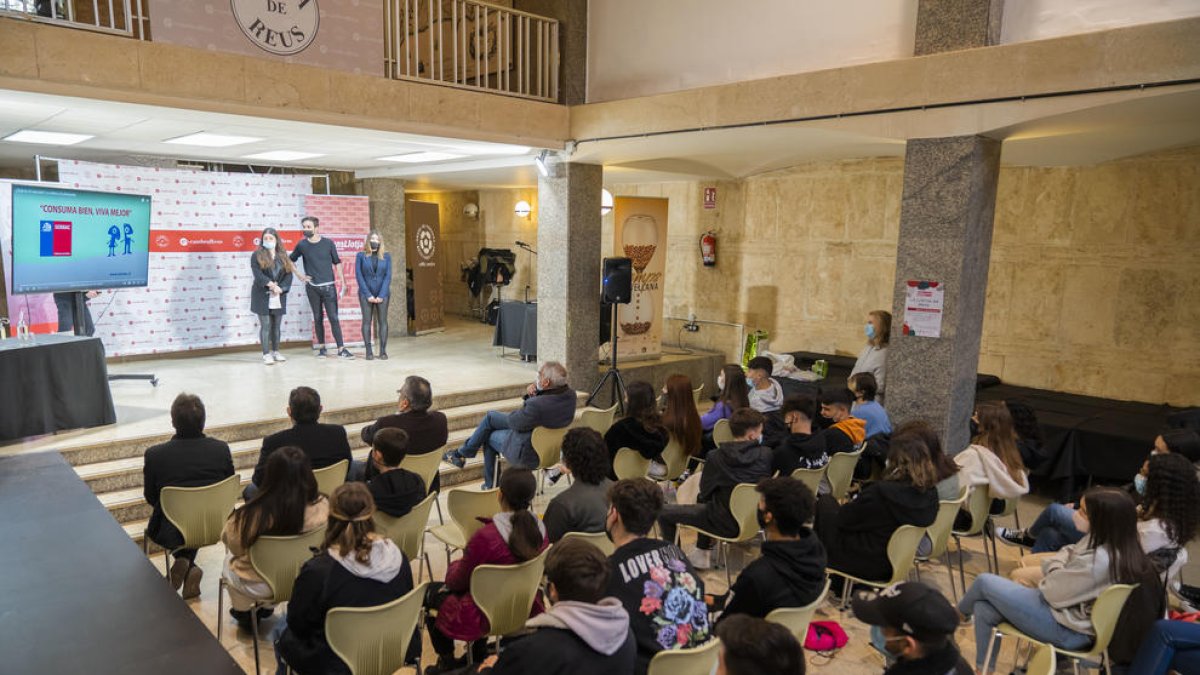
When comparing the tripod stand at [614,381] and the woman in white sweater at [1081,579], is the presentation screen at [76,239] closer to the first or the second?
the tripod stand at [614,381]

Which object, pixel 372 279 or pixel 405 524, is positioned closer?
pixel 405 524

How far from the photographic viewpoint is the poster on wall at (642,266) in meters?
9.00

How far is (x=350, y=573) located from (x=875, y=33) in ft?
17.6

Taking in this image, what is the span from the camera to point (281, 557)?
3.27m

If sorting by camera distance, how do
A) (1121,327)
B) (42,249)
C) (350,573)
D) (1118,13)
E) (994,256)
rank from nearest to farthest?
1. (350,573)
2. (1118,13)
3. (42,249)
4. (1121,327)
5. (994,256)

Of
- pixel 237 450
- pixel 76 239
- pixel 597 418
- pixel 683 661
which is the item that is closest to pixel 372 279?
pixel 76 239

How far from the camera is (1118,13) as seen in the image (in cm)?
459

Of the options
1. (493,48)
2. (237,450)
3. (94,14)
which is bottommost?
(237,450)

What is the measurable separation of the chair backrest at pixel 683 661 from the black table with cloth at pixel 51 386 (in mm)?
5455

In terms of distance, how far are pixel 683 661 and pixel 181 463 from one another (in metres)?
2.99

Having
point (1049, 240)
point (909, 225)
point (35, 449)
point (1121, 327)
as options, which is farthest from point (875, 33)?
point (35, 449)

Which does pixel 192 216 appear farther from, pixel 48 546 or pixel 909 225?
pixel 909 225

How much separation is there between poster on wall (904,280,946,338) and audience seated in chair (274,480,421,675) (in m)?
4.35

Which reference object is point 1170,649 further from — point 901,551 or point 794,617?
point 794,617
